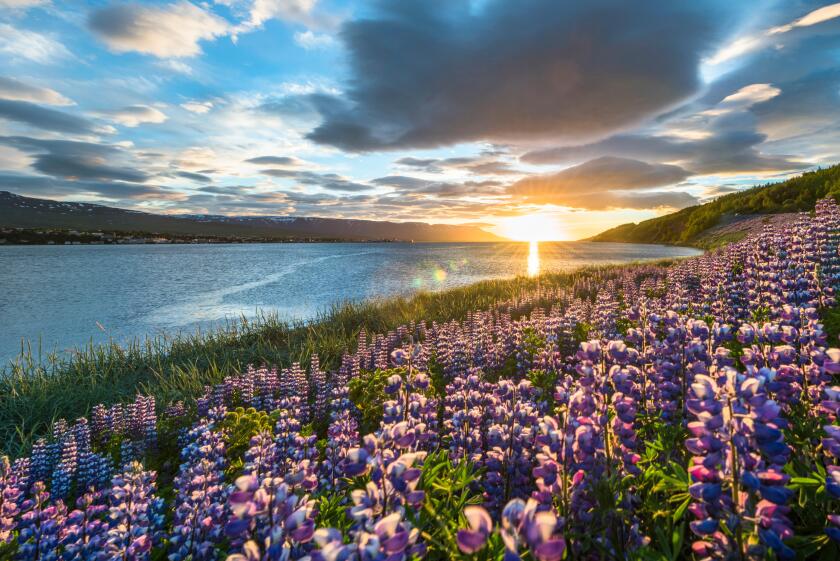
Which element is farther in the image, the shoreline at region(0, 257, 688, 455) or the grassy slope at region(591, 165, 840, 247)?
the grassy slope at region(591, 165, 840, 247)

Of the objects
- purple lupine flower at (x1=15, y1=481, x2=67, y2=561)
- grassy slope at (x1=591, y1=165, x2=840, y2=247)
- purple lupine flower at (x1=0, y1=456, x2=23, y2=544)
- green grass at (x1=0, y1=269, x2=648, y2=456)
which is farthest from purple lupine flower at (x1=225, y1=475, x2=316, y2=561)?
grassy slope at (x1=591, y1=165, x2=840, y2=247)

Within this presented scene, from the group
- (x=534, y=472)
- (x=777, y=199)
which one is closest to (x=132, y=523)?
(x=534, y=472)

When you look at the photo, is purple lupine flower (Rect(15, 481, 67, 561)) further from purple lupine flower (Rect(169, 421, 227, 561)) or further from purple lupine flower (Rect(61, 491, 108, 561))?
purple lupine flower (Rect(169, 421, 227, 561))

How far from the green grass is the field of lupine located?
3552 millimetres

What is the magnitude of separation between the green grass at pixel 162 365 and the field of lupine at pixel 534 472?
355cm

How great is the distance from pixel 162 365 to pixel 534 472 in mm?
13429

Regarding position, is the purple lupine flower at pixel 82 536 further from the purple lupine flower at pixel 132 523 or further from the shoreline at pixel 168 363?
the shoreline at pixel 168 363

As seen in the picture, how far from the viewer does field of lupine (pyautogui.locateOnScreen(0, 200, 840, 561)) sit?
1539 mm

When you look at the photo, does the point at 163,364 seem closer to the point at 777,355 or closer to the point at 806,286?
the point at 777,355

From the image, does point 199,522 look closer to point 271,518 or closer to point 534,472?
point 271,518

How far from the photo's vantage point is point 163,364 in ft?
40.8

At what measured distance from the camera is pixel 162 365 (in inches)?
483

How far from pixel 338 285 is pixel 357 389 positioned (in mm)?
33140

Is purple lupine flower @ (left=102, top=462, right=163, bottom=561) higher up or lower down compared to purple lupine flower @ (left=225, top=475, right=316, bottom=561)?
lower down
